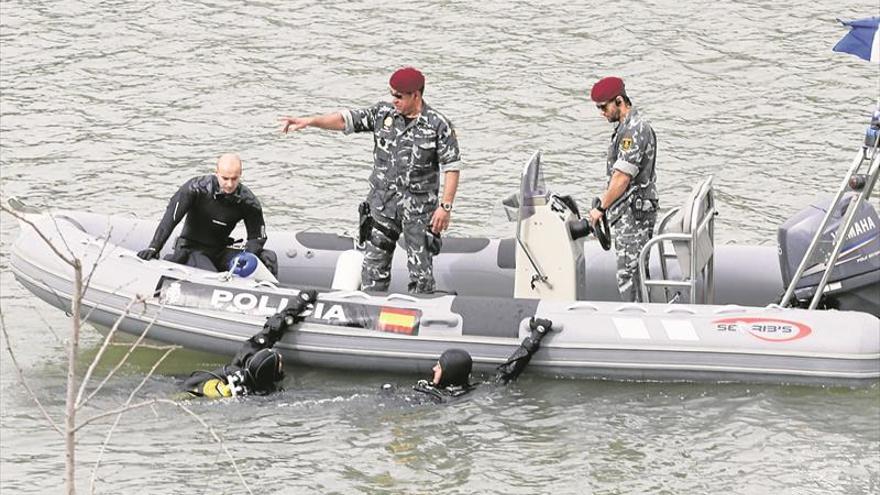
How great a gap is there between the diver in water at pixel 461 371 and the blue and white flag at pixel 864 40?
194 cm

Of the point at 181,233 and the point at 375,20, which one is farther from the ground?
the point at 375,20

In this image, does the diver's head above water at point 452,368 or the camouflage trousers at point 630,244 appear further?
the camouflage trousers at point 630,244

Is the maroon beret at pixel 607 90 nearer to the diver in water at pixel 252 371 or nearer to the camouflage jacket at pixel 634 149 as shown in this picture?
the camouflage jacket at pixel 634 149

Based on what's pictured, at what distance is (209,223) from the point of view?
366 inches

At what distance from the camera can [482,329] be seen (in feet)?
28.2

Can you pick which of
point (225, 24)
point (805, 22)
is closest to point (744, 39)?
point (805, 22)

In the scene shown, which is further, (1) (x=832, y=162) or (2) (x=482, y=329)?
(1) (x=832, y=162)

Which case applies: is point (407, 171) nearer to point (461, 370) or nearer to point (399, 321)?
point (399, 321)

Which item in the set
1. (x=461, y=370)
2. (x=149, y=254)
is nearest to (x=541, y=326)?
(x=461, y=370)

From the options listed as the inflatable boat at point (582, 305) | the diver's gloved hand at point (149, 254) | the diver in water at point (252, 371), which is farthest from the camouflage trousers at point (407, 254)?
the diver's gloved hand at point (149, 254)

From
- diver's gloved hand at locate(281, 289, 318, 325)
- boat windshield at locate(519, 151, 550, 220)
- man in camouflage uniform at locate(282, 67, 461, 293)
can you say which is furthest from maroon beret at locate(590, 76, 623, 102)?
diver's gloved hand at locate(281, 289, 318, 325)

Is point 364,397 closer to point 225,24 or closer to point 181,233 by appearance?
point 181,233

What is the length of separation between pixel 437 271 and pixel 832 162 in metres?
3.95

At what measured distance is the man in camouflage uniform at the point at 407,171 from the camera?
877 centimetres
